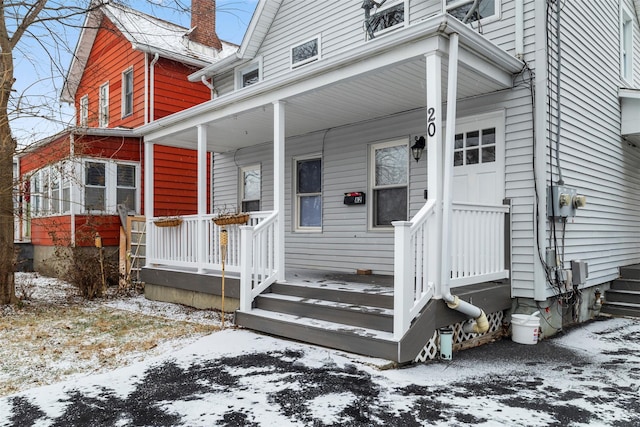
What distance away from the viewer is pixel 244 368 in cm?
423

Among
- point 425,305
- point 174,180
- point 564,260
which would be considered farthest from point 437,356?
point 174,180

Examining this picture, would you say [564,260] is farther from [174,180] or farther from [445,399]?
[174,180]

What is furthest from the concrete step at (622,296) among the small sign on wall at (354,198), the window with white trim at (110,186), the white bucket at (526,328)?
the window with white trim at (110,186)

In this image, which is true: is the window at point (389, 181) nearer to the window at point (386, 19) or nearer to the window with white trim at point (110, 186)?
the window at point (386, 19)

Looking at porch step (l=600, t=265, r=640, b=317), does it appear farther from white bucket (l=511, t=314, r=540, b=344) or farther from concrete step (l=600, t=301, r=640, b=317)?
white bucket (l=511, t=314, r=540, b=344)

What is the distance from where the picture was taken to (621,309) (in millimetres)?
6941

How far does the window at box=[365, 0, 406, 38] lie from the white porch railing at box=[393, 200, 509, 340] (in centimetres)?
368

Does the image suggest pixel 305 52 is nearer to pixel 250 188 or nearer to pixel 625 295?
pixel 250 188

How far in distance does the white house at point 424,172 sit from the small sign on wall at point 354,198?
0.03 m

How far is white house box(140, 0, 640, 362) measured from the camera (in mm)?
4570

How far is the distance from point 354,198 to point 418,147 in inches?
56.1

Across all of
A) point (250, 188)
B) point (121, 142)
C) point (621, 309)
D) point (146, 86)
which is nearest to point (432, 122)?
point (621, 309)

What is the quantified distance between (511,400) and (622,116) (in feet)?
20.5

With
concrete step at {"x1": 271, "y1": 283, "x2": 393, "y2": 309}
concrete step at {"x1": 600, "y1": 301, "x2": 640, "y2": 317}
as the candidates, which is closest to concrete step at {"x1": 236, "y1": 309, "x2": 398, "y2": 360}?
concrete step at {"x1": 271, "y1": 283, "x2": 393, "y2": 309}
